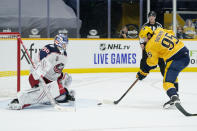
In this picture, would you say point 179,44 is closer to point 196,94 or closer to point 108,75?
point 196,94

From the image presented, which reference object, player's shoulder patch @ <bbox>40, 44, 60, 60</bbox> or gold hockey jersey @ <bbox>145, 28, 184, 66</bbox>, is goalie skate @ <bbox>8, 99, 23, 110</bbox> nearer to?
player's shoulder patch @ <bbox>40, 44, 60, 60</bbox>

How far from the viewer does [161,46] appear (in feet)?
13.8

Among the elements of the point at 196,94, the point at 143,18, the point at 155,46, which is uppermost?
the point at 143,18

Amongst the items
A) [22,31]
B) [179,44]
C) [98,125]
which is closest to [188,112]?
[179,44]

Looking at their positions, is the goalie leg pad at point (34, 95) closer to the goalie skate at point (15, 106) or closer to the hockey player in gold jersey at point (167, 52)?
the goalie skate at point (15, 106)

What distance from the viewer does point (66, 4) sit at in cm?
1131

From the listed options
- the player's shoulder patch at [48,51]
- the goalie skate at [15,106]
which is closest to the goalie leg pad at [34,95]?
the goalie skate at [15,106]

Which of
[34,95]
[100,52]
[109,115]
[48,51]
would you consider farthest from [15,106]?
[100,52]

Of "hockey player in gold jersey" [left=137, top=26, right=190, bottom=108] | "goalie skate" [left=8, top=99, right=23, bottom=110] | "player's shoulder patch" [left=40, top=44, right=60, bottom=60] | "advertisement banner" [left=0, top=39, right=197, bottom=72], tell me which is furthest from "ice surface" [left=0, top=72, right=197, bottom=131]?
"advertisement banner" [left=0, top=39, right=197, bottom=72]

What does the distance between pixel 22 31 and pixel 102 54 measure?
253 cm

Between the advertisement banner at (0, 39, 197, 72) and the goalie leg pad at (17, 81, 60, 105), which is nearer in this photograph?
the goalie leg pad at (17, 81, 60, 105)

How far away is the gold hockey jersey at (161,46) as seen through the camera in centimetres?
419

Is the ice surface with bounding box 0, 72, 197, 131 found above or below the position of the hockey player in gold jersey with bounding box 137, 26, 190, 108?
A: below

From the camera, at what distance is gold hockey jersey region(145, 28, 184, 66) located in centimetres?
419
